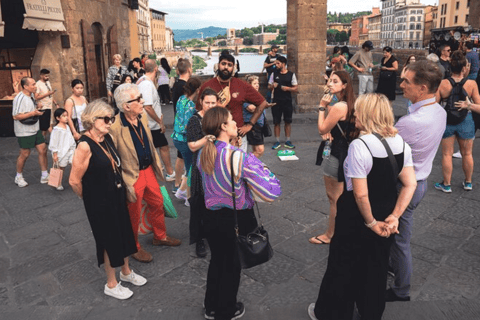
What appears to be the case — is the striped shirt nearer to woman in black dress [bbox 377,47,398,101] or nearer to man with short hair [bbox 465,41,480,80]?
man with short hair [bbox 465,41,480,80]

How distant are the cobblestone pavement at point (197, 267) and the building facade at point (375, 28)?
130375 millimetres

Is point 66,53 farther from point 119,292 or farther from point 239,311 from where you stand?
point 239,311

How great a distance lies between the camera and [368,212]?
239cm

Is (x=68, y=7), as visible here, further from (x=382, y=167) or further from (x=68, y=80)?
(x=382, y=167)

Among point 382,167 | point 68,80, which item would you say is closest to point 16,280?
point 382,167

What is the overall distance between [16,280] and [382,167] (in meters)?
3.22

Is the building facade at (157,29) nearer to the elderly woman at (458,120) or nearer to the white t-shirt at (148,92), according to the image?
the white t-shirt at (148,92)

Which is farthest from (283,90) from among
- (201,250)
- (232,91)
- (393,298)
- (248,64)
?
(248,64)

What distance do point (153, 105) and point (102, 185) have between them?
109 inches

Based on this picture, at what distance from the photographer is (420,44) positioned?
106625mm

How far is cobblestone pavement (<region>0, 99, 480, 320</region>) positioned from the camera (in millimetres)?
3031

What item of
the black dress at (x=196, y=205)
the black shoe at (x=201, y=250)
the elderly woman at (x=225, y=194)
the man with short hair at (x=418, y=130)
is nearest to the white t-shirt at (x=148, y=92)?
the black shoe at (x=201, y=250)

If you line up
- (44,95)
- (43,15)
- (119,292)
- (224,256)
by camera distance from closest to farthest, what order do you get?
(224,256), (119,292), (44,95), (43,15)

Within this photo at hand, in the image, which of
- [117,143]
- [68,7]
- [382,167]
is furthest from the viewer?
[68,7]
